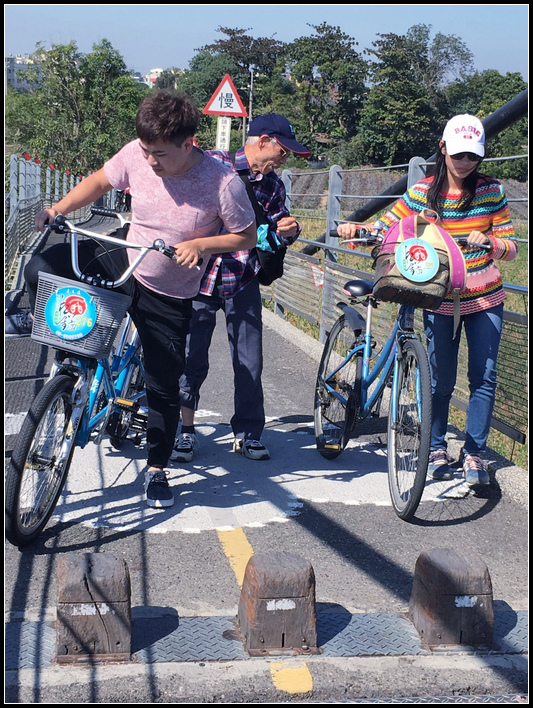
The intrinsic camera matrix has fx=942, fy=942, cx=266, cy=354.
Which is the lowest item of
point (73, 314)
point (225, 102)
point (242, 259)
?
point (73, 314)

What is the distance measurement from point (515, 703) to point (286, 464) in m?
2.87

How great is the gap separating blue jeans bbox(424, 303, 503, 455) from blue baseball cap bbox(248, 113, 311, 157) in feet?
4.03

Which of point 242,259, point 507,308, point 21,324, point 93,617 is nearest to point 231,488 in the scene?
point 242,259

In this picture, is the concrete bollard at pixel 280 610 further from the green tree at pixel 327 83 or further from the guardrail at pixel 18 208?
the green tree at pixel 327 83

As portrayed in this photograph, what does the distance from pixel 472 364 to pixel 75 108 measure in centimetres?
6530

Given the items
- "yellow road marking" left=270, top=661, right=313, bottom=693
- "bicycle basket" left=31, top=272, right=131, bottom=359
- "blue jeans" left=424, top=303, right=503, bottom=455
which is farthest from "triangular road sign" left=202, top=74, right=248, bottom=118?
"yellow road marking" left=270, top=661, right=313, bottom=693

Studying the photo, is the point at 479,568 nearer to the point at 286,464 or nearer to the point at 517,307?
the point at 286,464

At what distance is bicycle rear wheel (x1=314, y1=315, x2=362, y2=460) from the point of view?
563cm

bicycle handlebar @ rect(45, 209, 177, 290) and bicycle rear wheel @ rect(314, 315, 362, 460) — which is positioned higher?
bicycle handlebar @ rect(45, 209, 177, 290)

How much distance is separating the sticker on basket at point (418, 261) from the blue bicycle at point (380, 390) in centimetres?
35

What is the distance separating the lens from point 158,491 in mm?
4895

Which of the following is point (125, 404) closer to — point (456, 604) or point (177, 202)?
point (177, 202)

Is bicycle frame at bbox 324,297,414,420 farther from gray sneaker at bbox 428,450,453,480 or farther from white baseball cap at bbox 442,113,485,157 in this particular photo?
white baseball cap at bbox 442,113,485,157

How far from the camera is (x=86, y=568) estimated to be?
3.34 meters
